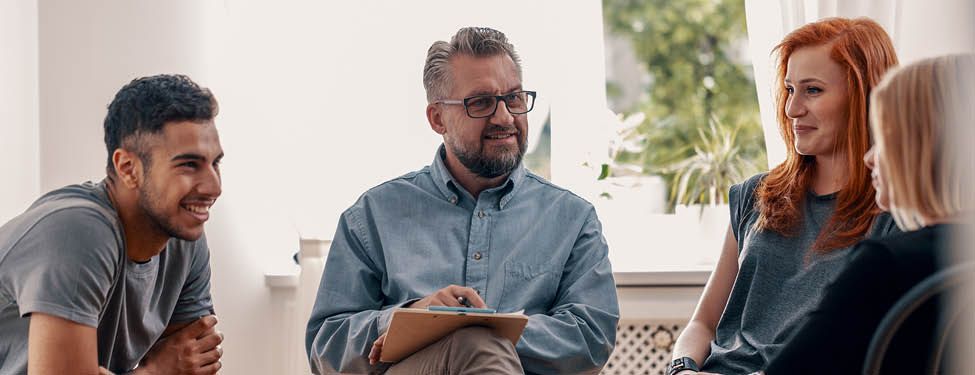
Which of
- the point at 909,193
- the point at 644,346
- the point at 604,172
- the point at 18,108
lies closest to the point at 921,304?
the point at 909,193

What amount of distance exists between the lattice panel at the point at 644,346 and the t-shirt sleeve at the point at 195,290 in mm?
1325

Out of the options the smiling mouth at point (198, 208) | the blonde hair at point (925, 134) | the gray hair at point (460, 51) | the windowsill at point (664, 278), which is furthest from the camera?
the windowsill at point (664, 278)

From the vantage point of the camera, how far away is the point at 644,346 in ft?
9.17

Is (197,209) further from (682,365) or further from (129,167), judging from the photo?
(682,365)

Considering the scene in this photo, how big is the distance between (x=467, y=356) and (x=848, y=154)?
0.85 metres

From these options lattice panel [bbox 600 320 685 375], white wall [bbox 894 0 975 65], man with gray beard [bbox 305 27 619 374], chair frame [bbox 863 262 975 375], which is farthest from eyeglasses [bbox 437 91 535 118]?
chair frame [bbox 863 262 975 375]

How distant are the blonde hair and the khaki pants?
79 centimetres

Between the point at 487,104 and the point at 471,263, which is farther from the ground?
the point at 487,104

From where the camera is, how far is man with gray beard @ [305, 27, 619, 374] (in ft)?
6.35

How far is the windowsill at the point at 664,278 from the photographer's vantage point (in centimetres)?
270

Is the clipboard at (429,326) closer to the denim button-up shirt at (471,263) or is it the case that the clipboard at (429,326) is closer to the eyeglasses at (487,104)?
the denim button-up shirt at (471,263)

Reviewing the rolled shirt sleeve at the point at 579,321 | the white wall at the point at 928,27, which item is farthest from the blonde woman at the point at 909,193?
the white wall at the point at 928,27

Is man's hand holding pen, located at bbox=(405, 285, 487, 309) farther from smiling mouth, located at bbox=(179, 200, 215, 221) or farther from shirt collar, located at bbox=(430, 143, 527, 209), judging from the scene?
smiling mouth, located at bbox=(179, 200, 215, 221)

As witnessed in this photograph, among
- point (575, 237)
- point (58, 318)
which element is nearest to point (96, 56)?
point (58, 318)
